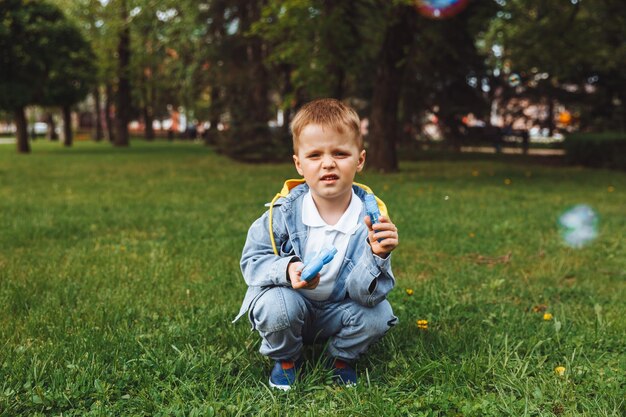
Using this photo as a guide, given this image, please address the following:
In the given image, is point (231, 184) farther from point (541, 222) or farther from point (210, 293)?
point (210, 293)

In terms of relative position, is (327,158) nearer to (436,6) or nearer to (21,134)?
(436,6)

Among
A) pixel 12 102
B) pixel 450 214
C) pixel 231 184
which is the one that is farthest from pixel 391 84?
pixel 12 102

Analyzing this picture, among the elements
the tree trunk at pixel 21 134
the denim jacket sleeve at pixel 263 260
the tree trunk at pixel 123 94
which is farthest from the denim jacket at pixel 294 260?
the tree trunk at pixel 123 94

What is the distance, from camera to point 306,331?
10.4 ft

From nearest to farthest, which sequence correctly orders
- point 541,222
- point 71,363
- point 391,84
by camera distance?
point 71,363
point 541,222
point 391,84

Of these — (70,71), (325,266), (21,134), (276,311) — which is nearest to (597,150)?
(325,266)

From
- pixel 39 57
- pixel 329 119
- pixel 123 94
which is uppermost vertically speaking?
pixel 39 57

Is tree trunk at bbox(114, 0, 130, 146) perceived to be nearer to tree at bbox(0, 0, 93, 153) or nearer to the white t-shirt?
tree at bbox(0, 0, 93, 153)

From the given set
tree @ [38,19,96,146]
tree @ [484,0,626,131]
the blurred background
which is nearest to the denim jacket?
the blurred background

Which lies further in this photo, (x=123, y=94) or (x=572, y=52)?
(x=123, y=94)

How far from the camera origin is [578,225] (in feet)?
26.0

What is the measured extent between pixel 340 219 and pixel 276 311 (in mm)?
530

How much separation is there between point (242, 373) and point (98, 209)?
638 cm

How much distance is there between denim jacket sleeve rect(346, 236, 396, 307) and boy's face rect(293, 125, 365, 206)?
0.31 meters
